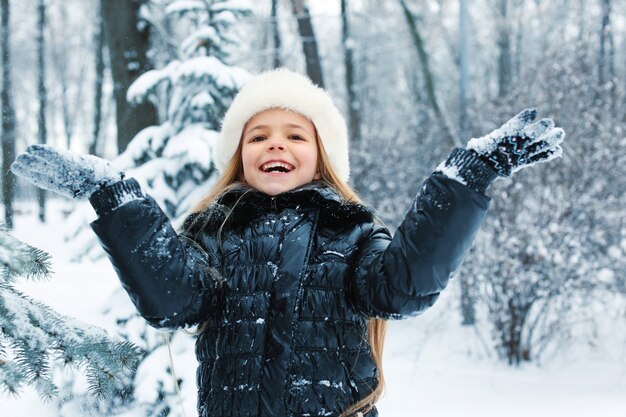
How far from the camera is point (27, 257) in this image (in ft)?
5.12

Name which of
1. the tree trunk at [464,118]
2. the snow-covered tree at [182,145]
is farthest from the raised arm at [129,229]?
the tree trunk at [464,118]

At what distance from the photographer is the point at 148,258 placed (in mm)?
1492

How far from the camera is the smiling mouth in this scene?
1878 mm

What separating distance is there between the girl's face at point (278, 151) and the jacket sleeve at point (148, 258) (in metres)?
0.40

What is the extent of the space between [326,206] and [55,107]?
87.2 feet

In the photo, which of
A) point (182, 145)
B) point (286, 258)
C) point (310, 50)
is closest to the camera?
point (286, 258)

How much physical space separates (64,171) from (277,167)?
665 mm

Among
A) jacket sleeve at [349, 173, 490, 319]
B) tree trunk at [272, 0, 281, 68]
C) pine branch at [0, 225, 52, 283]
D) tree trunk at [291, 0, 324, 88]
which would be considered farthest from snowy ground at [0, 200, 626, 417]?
tree trunk at [272, 0, 281, 68]

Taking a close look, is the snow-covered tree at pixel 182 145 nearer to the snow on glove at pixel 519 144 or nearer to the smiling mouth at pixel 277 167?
the smiling mouth at pixel 277 167

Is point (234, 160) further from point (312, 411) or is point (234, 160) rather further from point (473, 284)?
point (473, 284)

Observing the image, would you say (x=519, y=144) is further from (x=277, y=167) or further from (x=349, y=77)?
(x=349, y=77)

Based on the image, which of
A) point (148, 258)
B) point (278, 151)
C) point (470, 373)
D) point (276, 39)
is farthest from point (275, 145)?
point (276, 39)

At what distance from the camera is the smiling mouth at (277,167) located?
6.16 ft

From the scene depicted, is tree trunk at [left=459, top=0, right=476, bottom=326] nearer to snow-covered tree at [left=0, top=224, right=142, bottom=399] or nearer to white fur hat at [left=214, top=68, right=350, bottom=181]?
white fur hat at [left=214, top=68, right=350, bottom=181]
